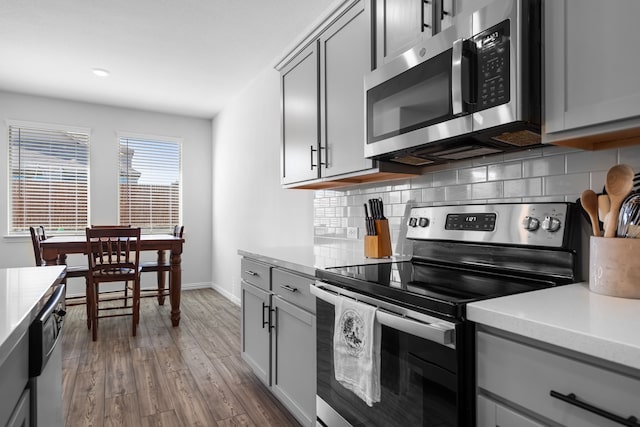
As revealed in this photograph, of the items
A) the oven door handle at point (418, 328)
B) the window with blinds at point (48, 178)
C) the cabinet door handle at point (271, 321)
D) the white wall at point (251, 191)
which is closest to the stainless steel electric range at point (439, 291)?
the oven door handle at point (418, 328)

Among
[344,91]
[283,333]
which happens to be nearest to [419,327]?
[283,333]

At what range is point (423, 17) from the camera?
1.52 m

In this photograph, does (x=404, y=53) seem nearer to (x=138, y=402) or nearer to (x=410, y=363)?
(x=410, y=363)

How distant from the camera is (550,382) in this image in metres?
0.79

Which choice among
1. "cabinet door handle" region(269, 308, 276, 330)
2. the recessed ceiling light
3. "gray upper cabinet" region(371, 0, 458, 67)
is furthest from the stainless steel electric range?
the recessed ceiling light

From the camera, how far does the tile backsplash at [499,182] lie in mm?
1271

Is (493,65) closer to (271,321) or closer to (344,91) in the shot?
(344,91)

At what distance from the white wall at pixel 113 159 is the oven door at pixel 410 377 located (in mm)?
4568

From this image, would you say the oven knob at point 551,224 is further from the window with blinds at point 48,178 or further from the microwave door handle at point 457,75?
the window with blinds at point 48,178

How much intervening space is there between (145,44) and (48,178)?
8.69ft

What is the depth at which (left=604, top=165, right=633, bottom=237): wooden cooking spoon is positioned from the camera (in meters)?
1.04

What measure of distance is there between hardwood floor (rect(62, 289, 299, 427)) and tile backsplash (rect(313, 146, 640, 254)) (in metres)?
1.19

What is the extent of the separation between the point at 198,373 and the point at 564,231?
2.39m

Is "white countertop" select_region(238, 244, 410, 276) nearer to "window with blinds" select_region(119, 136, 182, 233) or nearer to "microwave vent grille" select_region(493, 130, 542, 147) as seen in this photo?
"microwave vent grille" select_region(493, 130, 542, 147)
